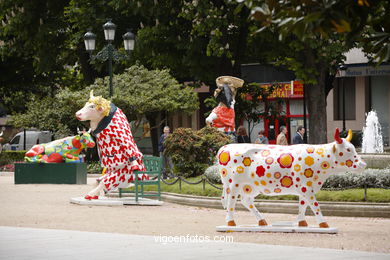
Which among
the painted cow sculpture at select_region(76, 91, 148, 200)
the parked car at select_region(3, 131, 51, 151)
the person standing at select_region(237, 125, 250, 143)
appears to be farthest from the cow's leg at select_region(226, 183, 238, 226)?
the parked car at select_region(3, 131, 51, 151)

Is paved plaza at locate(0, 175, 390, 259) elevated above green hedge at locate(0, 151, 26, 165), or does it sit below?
below

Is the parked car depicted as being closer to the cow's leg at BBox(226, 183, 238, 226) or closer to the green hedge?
the green hedge

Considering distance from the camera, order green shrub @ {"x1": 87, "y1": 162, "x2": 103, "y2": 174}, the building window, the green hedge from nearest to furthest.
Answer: green shrub @ {"x1": 87, "y1": 162, "x2": 103, "y2": 174} < the green hedge < the building window

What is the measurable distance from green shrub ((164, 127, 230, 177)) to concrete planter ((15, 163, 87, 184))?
4675mm

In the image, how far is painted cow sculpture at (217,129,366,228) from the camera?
14.2m

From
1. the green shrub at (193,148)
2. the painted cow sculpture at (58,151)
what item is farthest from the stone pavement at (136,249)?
the painted cow sculpture at (58,151)

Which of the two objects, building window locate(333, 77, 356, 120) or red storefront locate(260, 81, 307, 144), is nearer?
building window locate(333, 77, 356, 120)

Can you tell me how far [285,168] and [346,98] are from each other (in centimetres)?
3639

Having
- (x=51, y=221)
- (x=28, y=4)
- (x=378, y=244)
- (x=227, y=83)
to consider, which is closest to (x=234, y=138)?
(x=227, y=83)

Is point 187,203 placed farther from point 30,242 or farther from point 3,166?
point 3,166

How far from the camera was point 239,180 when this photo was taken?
14.6 meters

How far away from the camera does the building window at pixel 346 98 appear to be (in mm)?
49781

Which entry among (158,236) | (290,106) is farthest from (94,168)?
(158,236)

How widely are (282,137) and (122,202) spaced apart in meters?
9.28
